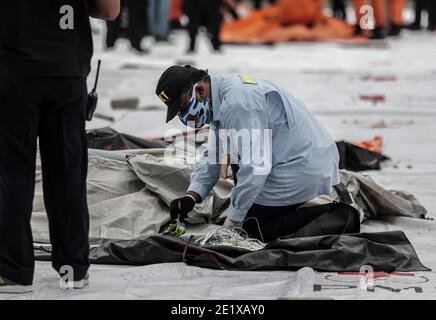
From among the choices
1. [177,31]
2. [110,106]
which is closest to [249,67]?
[110,106]

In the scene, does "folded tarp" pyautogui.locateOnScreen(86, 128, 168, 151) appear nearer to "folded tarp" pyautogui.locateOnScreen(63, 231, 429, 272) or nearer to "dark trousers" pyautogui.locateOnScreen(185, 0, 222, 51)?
"folded tarp" pyautogui.locateOnScreen(63, 231, 429, 272)

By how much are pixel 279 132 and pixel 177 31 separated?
52.8 feet

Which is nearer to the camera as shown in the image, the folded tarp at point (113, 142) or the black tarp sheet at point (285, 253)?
the black tarp sheet at point (285, 253)

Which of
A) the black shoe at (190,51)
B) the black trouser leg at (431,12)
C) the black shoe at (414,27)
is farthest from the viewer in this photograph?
the black shoe at (414,27)

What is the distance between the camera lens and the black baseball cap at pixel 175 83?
5.04 m

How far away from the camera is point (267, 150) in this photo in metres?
5.09

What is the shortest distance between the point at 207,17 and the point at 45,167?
12218mm

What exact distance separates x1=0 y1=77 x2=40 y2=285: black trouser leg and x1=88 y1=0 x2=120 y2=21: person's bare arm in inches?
15.5

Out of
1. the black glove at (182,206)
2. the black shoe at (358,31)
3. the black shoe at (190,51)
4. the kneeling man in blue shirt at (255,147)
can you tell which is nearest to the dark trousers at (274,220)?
the kneeling man in blue shirt at (255,147)

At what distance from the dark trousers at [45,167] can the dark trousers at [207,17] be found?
462 inches

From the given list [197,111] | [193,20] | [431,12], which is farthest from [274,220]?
[431,12]

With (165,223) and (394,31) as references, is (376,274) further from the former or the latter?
(394,31)

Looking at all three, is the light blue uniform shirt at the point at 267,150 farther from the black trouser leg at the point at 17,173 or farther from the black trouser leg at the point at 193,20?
the black trouser leg at the point at 193,20

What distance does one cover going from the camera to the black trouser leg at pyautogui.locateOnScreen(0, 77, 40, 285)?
4.19m
